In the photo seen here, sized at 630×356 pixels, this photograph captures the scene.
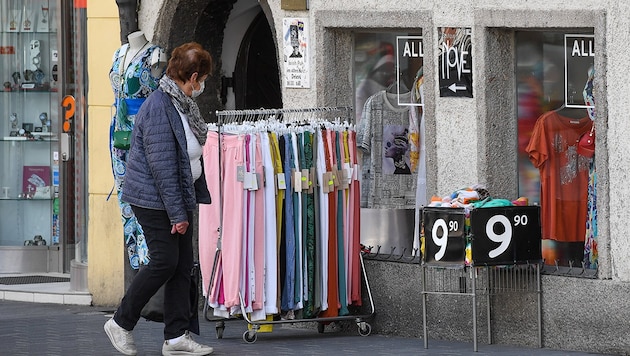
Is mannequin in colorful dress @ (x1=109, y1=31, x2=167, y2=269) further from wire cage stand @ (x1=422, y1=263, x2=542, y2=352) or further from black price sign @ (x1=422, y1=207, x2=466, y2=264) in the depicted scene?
black price sign @ (x1=422, y1=207, x2=466, y2=264)

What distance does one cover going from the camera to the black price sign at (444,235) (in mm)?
9484

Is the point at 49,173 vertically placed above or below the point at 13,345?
above

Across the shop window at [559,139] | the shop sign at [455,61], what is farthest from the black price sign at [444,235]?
the shop sign at [455,61]

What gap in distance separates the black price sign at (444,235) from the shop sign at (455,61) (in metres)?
1.04

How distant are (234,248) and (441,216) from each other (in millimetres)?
1423

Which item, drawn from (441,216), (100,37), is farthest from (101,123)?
(441,216)

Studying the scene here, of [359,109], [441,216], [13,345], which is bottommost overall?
[13,345]

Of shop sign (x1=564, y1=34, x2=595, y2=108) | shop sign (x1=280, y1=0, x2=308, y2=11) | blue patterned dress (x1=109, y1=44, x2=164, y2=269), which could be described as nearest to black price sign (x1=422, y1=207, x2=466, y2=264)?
shop sign (x1=564, y1=34, x2=595, y2=108)

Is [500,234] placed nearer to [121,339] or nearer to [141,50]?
[121,339]

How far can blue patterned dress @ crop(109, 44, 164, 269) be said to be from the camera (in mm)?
11352

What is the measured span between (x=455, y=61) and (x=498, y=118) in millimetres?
471

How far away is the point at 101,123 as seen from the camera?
12.8 meters

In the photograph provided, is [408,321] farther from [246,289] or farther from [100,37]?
[100,37]

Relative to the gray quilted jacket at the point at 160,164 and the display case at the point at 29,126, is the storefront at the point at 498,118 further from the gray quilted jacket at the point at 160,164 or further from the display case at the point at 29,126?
the display case at the point at 29,126
